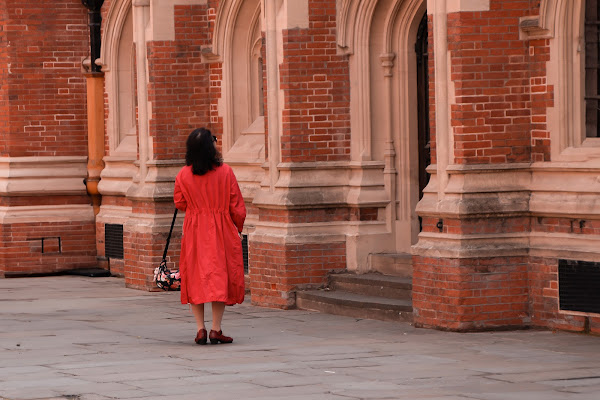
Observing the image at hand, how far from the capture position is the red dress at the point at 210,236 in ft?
38.1

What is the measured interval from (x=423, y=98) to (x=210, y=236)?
13.1ft

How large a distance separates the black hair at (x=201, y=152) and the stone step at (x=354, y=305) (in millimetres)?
2467

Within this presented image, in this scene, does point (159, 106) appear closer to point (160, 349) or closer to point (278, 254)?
point (278, 254)

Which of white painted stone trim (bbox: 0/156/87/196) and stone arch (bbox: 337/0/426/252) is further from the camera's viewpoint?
white painted stone trim (bbox: 0/156/87/196)

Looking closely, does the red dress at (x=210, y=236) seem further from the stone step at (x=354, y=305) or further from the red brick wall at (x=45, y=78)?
the red brick wall at (x=45, y=78)

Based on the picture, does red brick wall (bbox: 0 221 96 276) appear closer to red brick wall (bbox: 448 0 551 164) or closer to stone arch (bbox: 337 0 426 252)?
stone arch (bbox: 337 0 426 252)

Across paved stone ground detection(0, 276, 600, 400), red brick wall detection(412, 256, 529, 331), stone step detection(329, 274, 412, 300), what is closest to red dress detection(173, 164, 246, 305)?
paved stone ground detection(0, 276, 600, 400)

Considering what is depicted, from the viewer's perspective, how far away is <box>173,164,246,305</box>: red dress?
457 inches

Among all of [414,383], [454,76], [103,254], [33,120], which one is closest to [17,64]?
[33,120]

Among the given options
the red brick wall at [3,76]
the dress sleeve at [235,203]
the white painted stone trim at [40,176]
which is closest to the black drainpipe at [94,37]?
the red brick wall at [3,76]

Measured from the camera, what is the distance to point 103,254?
20000 mm

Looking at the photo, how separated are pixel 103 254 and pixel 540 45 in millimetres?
9304

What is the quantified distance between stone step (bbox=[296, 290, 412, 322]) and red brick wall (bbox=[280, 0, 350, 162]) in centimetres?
143

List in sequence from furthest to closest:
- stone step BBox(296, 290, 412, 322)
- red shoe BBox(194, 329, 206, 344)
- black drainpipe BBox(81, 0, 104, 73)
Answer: black drainpipe BBox(81, 0, 104, 73) < stone step BBox(296, 290, 412, 322) < red shoe BBox(194, 329, 206, 344)
